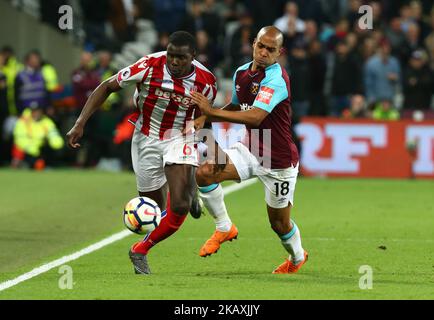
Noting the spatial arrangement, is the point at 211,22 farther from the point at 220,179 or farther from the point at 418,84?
Answer: the point at 220,179

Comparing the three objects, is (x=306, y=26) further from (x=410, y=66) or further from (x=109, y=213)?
(x=109, y=213)

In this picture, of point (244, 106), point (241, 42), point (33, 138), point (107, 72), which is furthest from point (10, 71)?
point (244, 106)

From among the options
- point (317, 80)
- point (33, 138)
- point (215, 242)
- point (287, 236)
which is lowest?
point (33, 138)

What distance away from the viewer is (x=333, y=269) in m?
10.2

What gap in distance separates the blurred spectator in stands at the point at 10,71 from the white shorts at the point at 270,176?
13777mm

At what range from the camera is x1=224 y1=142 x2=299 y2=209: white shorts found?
980cm

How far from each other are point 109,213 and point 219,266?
5246mm

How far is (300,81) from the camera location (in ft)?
73.3

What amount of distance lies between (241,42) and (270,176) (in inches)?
536

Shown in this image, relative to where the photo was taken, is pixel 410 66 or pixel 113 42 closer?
pixel 410 66

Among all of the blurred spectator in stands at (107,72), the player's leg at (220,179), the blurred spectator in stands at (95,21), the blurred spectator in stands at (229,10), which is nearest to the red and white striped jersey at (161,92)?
the player's leg at (220,179)

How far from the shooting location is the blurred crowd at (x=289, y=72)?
22.5m

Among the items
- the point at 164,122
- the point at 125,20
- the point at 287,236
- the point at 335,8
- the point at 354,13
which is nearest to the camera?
the point at 287,236

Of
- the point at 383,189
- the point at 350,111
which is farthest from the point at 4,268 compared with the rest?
the point at 350,111
